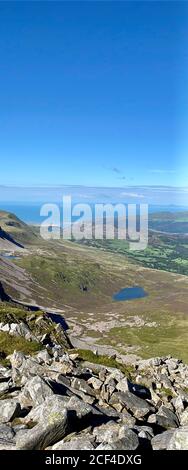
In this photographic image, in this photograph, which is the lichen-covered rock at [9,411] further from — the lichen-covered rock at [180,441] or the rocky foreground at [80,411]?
the lichen-covered rock at [180,441]

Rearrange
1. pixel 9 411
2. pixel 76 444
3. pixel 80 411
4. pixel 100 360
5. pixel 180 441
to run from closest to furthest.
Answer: pixel 180 441 < pixel 76 444 < pixel 80 411 < pixel 9 411 < pixel 100 360

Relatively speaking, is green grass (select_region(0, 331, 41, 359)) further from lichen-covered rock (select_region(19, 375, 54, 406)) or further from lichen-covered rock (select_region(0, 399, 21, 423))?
lichen-covered rock (select_region(0, 399, 21, 423))

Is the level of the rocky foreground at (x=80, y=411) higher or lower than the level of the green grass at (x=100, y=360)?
higher

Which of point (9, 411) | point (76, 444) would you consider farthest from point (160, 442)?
point (9, 411)

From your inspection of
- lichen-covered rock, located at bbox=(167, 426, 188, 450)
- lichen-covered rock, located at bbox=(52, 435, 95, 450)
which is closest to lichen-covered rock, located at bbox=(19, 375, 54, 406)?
lichen-covered rock, located at bbox=(52, 435, 95, 450)

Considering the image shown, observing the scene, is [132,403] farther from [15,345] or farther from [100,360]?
[100,360]

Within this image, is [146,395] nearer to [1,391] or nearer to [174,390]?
[174,390]

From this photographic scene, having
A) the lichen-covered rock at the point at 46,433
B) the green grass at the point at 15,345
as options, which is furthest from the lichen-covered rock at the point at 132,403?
the green grass at the point at 15,345

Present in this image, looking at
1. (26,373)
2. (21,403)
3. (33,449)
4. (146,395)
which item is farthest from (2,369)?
(33,449)
